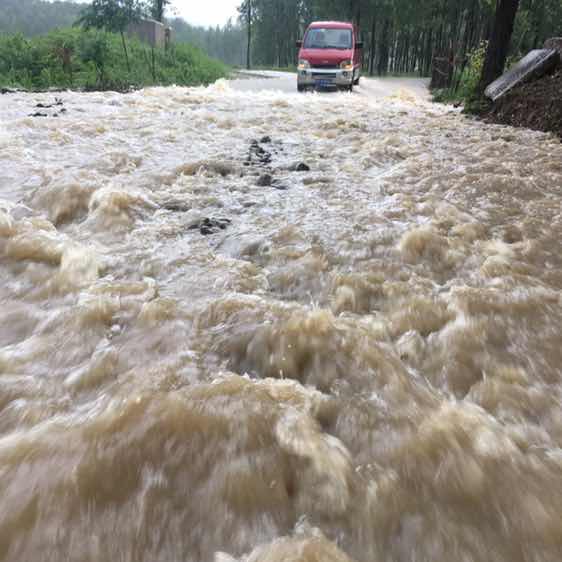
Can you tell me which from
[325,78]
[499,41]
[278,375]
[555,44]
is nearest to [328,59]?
[325,78]

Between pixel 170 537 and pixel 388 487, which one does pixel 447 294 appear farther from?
pixel 170 537

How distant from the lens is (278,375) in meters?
2.29

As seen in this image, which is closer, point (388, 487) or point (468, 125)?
point (388, 487)

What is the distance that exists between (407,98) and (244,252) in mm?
14499

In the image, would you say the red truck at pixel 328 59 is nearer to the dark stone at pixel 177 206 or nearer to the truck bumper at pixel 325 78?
the truck bumper at pixel 325 78

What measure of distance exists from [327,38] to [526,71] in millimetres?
8814

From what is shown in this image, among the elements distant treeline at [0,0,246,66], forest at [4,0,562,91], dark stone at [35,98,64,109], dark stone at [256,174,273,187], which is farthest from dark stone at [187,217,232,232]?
distant treeline at [0,0,246,66]

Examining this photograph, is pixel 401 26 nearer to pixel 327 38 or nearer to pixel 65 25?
pixel 327 38

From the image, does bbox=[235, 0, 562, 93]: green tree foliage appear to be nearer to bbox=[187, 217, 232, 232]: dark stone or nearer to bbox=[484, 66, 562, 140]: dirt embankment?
bbox=[484, 66, 562, 140]: dirt embankment

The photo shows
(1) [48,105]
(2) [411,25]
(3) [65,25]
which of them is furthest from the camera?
(3) [65,25]

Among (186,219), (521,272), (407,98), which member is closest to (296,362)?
(521,272)

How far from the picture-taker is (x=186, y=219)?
4.21 m

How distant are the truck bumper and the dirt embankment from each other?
7.18 m

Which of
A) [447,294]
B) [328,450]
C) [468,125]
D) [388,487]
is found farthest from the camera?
[468,125]
